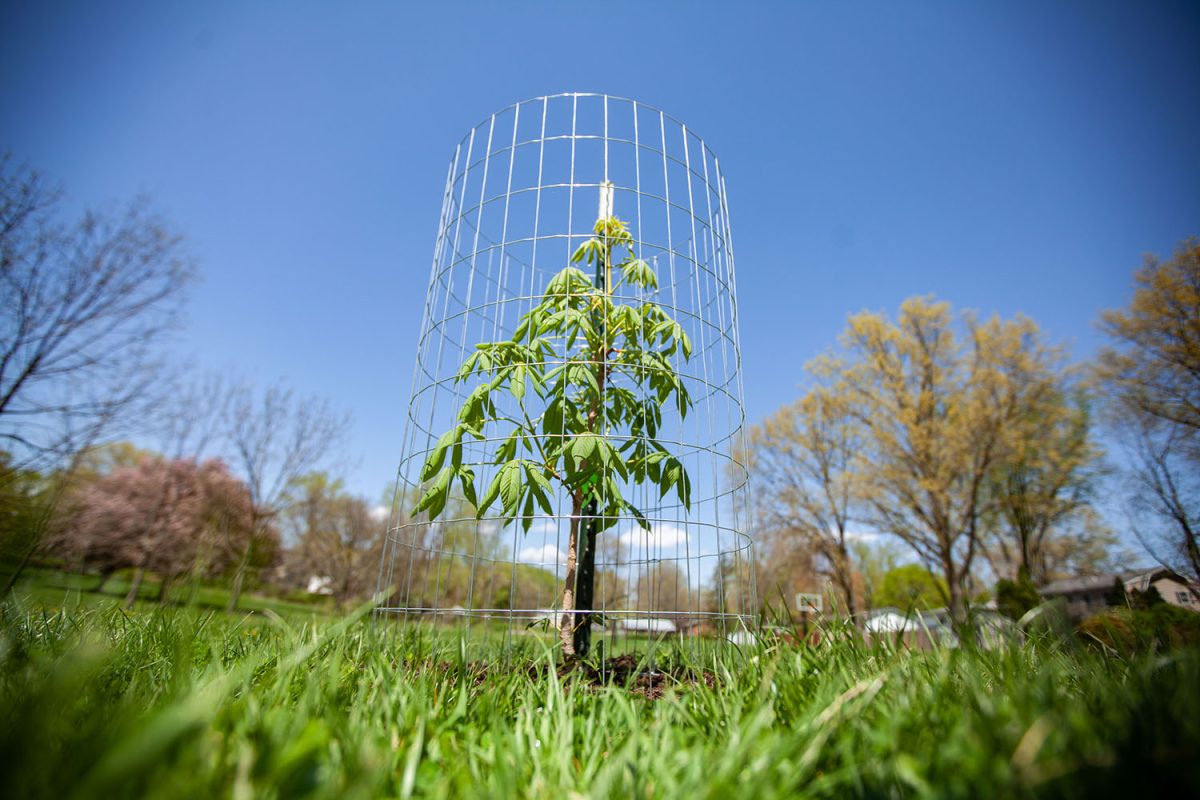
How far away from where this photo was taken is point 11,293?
6.01 m

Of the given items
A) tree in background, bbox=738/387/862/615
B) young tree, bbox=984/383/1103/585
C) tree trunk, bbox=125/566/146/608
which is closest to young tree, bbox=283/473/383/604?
tree trunk, bbox=125/566/146/608

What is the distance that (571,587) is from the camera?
241 cm

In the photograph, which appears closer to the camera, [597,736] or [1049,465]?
[597,736]

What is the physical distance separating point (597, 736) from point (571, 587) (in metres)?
1.27

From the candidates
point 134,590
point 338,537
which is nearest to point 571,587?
point 134,590

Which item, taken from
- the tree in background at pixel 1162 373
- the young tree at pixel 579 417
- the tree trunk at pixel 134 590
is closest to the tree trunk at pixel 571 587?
the young tree at pixel 579 417

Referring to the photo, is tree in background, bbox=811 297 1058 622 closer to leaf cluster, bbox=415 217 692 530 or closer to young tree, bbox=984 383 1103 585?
young tree, bbox=984 383 1103 585

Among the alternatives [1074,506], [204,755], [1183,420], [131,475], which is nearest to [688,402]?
[204,755]

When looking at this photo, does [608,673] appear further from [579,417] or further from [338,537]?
[338,537]

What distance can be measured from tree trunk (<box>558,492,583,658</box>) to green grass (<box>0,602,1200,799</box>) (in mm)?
697

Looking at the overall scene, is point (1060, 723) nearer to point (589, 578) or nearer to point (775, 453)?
point (589, 578)

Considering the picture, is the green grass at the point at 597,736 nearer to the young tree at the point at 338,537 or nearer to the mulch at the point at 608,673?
the mulch at the point at 608,673

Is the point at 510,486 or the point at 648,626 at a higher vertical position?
the point at 510,486

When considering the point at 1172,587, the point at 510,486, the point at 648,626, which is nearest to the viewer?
the point at 510,486
